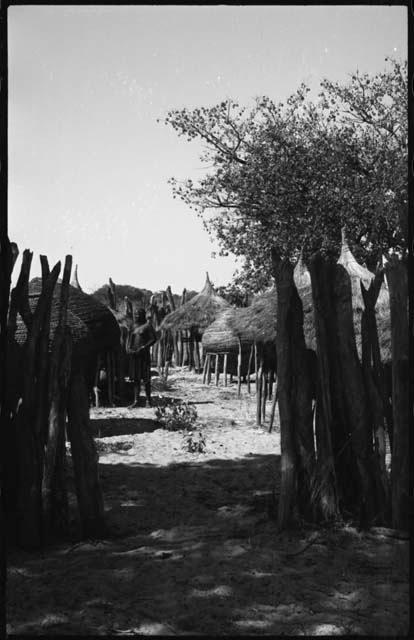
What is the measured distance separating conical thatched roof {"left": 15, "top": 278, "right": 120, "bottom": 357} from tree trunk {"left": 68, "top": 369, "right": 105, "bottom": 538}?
4169mm

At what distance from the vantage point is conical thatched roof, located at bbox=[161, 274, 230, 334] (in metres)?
26.0

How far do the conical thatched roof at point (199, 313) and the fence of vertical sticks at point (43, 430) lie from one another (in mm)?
21071

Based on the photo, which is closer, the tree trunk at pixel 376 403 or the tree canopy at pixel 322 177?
the tree trunk at pixel 376 403

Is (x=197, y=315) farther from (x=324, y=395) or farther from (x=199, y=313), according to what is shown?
(x=324, y=395)

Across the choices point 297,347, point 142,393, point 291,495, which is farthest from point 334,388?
point 142,393

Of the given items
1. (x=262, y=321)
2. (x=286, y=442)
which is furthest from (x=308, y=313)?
(x=286, y=442)

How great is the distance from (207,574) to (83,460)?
1.28 m

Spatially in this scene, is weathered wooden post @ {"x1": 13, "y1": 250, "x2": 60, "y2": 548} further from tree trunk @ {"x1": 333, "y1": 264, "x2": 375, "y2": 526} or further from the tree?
the tree

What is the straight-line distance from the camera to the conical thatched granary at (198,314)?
26047mm

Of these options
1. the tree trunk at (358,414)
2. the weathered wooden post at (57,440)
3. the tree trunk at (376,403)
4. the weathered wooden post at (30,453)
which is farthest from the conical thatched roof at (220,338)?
the weathered wooden post at (30,453)

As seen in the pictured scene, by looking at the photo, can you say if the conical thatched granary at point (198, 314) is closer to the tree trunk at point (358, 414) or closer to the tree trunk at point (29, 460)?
the tree trunk at point (358, 414)

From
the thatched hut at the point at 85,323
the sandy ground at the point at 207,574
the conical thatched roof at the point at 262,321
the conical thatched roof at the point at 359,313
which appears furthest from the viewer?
the conical thatched roof at the point at 262,321

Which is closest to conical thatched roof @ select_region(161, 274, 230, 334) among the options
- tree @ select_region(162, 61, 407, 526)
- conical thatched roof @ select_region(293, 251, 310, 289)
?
tree @ select_region(162, 61, 407, 526)

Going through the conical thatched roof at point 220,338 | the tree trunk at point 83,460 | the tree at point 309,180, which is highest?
the tree at point 309,180
